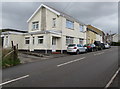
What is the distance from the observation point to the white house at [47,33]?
22.2 m

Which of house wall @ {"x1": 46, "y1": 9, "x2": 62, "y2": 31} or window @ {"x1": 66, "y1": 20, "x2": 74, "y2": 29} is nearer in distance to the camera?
house wall @ {"x1": 46, "y1": 9, "x2": 62, "y2": 31}

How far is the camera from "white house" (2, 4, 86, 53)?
72.8 ft

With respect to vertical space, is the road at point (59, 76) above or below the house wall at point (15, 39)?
below

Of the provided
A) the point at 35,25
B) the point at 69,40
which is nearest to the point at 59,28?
the point at 69,40

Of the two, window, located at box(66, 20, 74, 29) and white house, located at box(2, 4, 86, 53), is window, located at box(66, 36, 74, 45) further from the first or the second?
window, located at box(66, 20, 74, 29)

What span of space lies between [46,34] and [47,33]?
253 millimetres

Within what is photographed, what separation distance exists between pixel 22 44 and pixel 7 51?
13529 millimetres

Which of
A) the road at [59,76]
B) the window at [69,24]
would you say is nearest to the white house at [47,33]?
the window at [69,24]

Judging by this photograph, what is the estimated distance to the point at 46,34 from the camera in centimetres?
2162

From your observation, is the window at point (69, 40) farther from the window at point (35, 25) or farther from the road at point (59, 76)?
the road at point (59, 76)

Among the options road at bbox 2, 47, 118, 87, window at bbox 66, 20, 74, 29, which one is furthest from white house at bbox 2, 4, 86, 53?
road at bbox 2, 47, 118, 87

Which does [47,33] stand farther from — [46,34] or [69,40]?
[69,40]

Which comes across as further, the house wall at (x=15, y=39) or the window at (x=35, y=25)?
the window at (x=35, y=25)

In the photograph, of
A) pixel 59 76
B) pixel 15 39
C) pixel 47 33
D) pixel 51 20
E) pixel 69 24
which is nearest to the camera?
pixel 59 76
